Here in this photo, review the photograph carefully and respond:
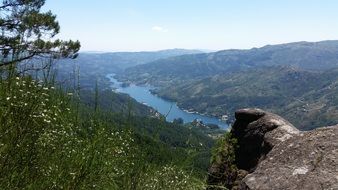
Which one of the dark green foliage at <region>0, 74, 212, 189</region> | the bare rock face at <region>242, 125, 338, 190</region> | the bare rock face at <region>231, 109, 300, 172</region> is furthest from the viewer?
the bare rock face at <region>231, 109, 300, 172</region>

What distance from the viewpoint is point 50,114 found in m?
5.20

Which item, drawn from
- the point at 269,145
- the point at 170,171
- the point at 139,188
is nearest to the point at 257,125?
the point at 269,145

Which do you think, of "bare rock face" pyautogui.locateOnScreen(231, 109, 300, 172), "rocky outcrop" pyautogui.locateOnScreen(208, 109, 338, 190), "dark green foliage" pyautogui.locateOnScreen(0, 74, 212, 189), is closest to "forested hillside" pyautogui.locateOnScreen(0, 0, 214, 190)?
"dark green foliage" pyautogui.locateOnScreen(0, 74, 212, 189)

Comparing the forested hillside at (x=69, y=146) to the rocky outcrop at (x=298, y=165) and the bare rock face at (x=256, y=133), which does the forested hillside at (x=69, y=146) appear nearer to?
the rocky outcrop at (x=298, y=165)

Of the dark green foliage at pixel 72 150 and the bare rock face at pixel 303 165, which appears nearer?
the dark green foliage at pixel 72 150

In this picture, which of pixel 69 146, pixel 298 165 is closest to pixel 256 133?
pixel 298 165

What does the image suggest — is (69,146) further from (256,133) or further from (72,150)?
(256,133)

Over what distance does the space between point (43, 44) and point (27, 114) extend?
27029mm

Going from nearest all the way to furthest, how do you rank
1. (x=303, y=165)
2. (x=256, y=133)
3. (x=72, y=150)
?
(x=72, y=150) < (x=303, y=165) < (x=256, y=133)

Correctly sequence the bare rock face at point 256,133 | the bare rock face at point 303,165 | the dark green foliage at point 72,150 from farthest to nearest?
the bare rock face at point 256,133 → the bare rock face at point 303,165 → the dark green foliage at point 72,150

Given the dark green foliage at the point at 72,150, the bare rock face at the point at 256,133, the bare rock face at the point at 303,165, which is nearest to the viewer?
the dark green foliage at the point at 72,150

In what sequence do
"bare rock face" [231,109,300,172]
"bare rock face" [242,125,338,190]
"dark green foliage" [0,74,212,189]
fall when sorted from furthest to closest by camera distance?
"bare rock face" [231,109,300,172]
"bare rock face" [242,125,338,190]
"dark green foliage" [0,74,212,189]

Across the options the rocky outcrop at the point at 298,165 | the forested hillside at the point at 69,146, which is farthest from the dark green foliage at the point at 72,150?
the rocky outcrop at the point at 298,165

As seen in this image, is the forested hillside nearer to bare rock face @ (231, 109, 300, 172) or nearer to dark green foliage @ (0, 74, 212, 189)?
dark green foliage @ (0, 74, 212, 189)
